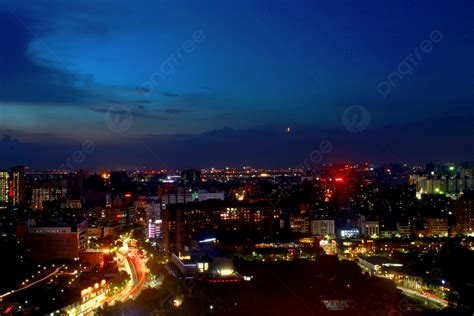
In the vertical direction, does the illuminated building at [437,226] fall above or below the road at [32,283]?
above

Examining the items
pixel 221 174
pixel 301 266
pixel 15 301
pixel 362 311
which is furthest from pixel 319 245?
pixel 221 174

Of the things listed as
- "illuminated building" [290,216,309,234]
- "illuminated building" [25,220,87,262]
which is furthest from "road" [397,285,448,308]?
"illuminated building" [25,220,87,262]

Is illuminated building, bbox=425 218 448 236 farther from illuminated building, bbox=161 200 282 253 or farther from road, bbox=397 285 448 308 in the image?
road, bbox=397 285 448 308

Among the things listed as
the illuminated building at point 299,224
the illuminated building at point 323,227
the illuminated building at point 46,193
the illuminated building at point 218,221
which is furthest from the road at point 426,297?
the illuminated building at point 46,193

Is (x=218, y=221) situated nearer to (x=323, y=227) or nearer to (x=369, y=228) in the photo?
(x=323, y=227)

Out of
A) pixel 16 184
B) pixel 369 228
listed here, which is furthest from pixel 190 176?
pixel 369 228

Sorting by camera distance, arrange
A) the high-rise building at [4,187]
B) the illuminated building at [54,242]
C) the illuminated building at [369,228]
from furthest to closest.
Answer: the high-rise building at [4,187], the illuminated building at [369,228], the illuminated building at [54,242]

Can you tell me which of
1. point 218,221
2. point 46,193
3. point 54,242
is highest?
point 46,193

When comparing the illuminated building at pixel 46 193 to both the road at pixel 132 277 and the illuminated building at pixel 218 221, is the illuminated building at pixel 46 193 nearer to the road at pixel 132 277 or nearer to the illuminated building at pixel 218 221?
the road at pixel 132 277

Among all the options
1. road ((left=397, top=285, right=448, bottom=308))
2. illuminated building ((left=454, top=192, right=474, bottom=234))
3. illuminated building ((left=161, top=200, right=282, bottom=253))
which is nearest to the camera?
road ((left=397, top=285, right=448, bottom=308))

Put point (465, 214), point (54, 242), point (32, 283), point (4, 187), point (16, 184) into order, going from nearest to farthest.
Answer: point (32, 283), point (54, 242), point (465, 214), point (16, 184), point (4, 187)
